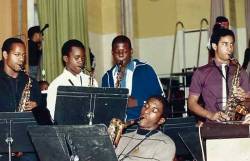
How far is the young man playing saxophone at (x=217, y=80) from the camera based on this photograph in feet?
18.0

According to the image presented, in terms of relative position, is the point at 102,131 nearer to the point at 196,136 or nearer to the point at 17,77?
the point at 196,136

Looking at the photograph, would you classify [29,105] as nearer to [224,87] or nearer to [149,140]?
[149,140]

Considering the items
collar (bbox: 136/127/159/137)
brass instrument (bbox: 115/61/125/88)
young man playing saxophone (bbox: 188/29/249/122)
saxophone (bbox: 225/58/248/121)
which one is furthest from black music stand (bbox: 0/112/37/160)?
saxophone (bbox: 225/58/248/121)

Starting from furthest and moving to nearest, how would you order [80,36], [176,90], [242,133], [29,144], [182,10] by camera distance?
[182,10] → [176,90] → [80,36] → [29,144] → [242,133]

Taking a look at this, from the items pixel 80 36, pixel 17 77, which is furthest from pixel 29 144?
pixel 80 36

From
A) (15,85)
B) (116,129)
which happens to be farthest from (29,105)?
(116,129)

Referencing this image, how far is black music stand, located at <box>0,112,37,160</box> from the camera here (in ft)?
16.2

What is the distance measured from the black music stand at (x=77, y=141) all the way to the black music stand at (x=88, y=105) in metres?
0.54

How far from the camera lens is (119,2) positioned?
11453mm

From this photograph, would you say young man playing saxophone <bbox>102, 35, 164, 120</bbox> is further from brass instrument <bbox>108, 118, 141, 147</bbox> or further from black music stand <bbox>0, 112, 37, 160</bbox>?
black music stand <bbox>0, 112, 37, 160</bbox>

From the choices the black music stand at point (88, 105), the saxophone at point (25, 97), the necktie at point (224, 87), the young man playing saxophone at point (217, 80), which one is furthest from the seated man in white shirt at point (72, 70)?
the necktie at point (224, 87)

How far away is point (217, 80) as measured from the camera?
5512 millimetres

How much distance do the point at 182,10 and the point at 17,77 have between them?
7097 mm

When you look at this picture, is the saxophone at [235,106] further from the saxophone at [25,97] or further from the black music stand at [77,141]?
the saxophone at [25,97]
